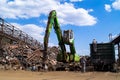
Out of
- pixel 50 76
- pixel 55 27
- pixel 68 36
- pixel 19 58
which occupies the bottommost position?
pixel 50 76

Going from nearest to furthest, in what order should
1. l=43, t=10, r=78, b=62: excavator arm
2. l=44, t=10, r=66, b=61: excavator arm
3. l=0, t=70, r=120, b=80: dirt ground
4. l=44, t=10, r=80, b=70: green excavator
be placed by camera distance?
l=0, t=70, r=120, b=80: dirt ground, l=43, t=10, r=78, b=62: excavator arm, l=44, t=10, r=80, b=70: green excavator, l=44, t=10, r=66, b=61: excavator arm

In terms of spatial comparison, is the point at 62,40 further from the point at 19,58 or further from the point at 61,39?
the point at 19,58

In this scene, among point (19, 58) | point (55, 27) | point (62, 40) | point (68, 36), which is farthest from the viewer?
point (19, 58)

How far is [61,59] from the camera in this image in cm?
3469

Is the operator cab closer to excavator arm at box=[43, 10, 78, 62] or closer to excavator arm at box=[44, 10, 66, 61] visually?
excavator arm at box=[43, 10, 78, 62]

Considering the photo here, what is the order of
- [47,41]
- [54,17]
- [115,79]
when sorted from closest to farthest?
[115,79] < [47,41] < [54,17]

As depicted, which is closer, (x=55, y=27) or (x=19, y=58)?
(x=55, y=27)

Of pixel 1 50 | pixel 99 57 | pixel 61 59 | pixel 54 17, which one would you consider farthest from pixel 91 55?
pixel 1 50

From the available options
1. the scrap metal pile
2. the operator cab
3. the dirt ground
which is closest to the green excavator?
the operator cab

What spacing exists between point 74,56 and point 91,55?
1.75 metres

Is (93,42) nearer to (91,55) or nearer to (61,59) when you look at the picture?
(91,55)

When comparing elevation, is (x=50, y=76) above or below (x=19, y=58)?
below

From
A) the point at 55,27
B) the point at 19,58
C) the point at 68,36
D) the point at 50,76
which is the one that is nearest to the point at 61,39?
the point at 55,27

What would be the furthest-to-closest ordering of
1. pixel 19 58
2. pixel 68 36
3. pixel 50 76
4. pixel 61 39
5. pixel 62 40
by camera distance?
pixel 19 58, pixel 61 39, pixel 62 40, pixel 68 36, pixel 50 76
